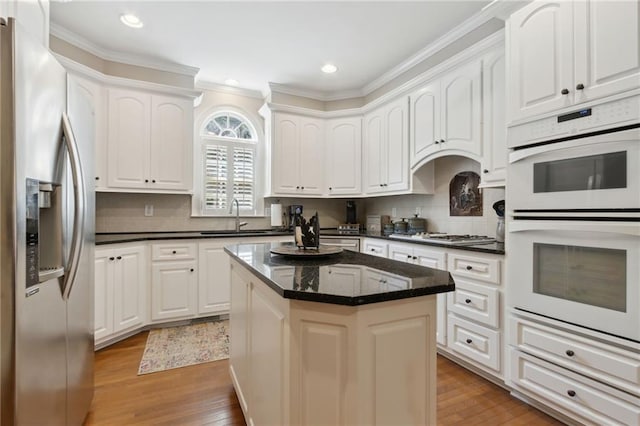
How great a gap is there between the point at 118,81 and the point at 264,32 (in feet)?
5.18

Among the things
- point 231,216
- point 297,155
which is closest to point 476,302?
point 297,155

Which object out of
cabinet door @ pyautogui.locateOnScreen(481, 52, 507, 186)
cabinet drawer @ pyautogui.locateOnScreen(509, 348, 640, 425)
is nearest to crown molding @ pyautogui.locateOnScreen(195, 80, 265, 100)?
cabinet door @ pyautogui.locateOnScreen(481, 52, 507, 186)

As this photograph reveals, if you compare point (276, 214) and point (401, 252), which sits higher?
point (276, 214)

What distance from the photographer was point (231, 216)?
4.04 meters

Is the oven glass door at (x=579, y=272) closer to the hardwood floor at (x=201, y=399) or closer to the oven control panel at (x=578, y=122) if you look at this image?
the oven control panel at (x=578, y=122)

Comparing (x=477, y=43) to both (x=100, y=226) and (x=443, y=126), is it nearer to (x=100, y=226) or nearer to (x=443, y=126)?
(x=443, y=126)

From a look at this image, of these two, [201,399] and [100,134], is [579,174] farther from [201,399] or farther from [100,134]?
[100,134]

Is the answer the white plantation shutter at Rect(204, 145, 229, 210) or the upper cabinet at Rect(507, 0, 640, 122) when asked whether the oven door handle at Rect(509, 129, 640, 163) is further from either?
the white plantation shutter at Rect(204, 145, 229, 210)

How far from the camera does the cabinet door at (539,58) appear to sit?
1758 mm

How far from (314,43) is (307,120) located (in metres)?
1.19

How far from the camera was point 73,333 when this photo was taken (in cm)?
154

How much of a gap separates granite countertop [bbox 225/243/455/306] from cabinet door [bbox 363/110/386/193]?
7.31ft

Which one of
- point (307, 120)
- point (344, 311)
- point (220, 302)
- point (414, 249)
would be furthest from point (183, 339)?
point (307, 120)

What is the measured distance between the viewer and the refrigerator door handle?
1368 millimetres
